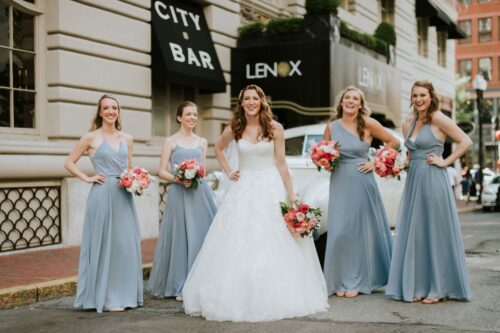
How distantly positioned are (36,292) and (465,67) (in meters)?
64.2

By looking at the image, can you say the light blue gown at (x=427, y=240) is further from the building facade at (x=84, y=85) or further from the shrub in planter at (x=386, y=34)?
the shrub in planter at (x=386, y=34)

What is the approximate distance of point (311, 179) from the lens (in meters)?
9.62

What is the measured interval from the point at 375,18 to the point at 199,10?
Result: 417 inches

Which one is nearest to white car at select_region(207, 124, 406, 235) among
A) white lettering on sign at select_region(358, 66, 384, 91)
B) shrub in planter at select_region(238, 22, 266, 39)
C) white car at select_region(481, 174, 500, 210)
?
shrub in planter at select_region(238, 22, 266, 39)

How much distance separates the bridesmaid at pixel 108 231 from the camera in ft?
22.4

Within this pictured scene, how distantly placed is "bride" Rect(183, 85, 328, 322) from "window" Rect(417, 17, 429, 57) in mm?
23799

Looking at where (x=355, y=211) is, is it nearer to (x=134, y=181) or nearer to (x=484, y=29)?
(x=134, y=181)

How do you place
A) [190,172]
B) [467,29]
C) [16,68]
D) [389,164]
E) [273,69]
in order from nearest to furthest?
[389,164] < [190,172] < [16,68] < [273,69] < [467,29]

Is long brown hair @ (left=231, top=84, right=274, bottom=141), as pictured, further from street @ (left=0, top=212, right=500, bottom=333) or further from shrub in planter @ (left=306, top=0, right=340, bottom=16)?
shrub in planter @ (left=306, top=0, right=340, bottom=16)

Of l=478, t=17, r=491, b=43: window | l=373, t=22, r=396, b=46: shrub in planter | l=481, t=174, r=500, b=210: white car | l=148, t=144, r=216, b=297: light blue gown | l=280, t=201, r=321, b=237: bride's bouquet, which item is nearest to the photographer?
l=280, t=201, r=321, b=237: bride's bouquet

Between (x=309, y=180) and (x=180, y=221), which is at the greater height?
(x=309, y=180)

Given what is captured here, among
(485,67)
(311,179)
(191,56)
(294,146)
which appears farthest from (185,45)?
(485,67)

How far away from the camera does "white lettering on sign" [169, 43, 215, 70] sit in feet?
44.8

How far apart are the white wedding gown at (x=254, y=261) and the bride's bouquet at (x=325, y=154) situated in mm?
644
